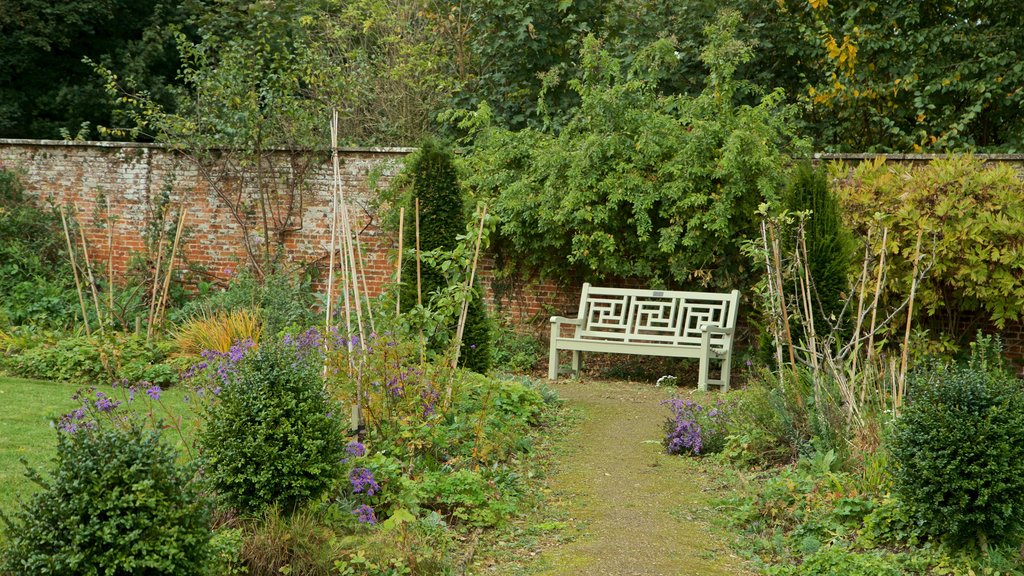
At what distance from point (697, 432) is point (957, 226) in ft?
12.6

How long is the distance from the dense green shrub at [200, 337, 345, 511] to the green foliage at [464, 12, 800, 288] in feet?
20.5

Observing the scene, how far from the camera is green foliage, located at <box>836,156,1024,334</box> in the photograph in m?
8.82

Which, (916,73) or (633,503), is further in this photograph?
(916,73)

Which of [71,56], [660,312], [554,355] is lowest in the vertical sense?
[554,355]

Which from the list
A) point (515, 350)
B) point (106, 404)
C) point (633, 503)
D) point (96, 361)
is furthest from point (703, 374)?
point (106, 404)

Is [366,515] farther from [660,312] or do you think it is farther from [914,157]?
[914,157]

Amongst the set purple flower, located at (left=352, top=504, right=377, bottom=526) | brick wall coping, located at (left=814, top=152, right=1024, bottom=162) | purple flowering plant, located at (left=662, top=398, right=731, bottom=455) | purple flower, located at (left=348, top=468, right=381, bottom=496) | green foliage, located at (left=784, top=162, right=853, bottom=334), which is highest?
brick wall coping, located at (left=814, top=152, right=1024, bottom=162)

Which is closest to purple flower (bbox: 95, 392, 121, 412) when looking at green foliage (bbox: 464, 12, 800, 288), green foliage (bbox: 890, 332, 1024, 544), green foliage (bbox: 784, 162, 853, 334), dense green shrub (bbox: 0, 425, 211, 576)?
dense green shrub (bbox: 0, 425, 211, 576)

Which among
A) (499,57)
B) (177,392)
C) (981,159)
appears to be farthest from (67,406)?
(499,57)

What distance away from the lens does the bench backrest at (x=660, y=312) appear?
9.99 meters

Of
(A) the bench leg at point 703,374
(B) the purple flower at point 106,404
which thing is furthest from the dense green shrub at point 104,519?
(A) the bench leg at point 703,374

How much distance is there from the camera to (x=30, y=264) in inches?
474

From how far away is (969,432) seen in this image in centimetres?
440

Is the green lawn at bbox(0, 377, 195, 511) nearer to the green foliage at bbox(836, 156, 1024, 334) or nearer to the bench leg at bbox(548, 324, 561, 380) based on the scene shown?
the bench leg at bbox(548, 324, 561, 380)
